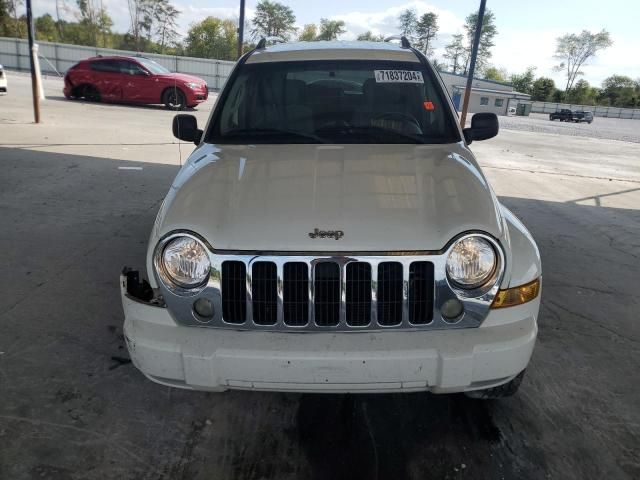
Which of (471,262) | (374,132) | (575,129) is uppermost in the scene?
(374,132)

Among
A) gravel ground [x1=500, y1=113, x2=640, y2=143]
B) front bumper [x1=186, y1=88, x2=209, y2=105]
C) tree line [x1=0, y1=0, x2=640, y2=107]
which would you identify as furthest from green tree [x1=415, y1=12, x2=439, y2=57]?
front bumper [x1=186, y1=88, x2=209, y2=105]

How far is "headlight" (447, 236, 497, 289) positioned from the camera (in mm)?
2035

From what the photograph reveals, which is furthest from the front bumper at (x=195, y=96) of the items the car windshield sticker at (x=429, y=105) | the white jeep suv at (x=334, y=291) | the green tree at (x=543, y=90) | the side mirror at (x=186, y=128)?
the green tree at (x=543, y=90)

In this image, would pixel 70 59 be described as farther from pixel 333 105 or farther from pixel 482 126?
pixel 482 126

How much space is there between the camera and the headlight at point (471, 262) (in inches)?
80.1

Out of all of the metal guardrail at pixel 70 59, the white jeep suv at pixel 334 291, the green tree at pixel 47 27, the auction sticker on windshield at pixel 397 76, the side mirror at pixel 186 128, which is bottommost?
the white jeep suv at pixel 334 291

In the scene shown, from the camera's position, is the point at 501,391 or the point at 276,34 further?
the point at 276,34

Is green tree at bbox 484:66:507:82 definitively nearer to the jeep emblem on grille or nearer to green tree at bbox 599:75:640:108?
green tree at bbox 599:75:640:108

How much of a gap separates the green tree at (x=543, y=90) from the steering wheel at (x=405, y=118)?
3306 inches

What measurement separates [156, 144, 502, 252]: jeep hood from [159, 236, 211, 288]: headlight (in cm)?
6

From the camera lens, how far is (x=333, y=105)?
3277 mm

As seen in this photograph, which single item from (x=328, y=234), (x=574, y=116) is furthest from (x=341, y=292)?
(x=574, y=116)

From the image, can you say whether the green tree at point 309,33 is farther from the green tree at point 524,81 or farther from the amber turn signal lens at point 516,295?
the amber turn signal lens at point 516,295

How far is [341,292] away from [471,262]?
22.1 inches
